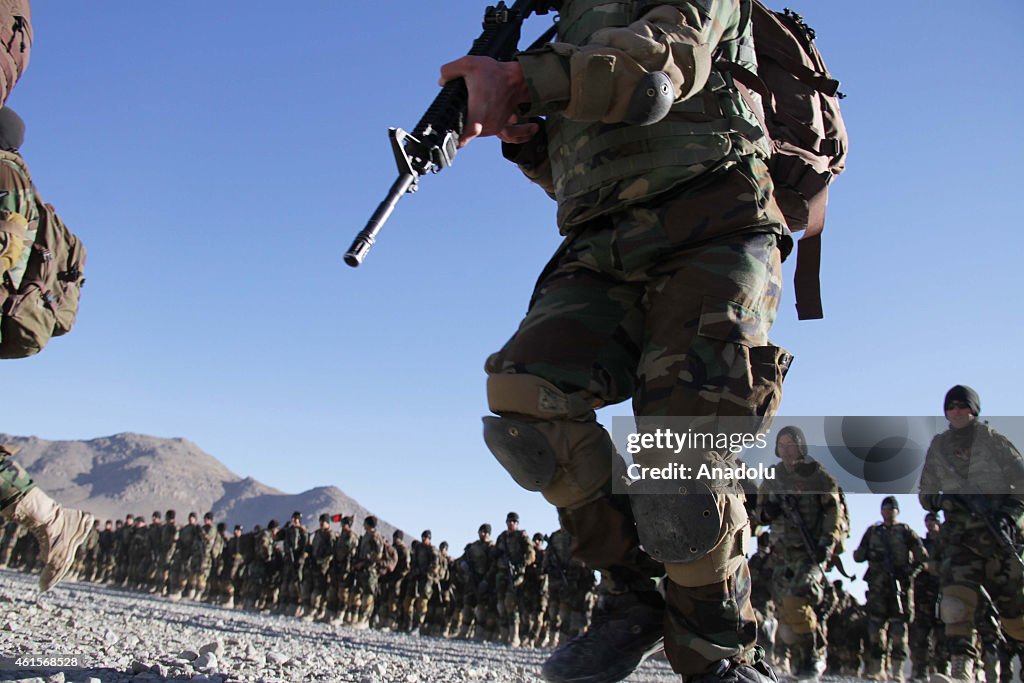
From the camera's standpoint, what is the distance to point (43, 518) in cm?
361

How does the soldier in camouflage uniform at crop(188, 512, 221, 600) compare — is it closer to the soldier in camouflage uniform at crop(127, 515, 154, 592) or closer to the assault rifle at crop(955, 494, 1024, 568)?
the soldier in camouflage uniform at crop(127, 515, 154, 592)

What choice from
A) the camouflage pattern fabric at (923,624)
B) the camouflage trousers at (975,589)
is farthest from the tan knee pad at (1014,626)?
the camouflage pattern fabric at (923,624)

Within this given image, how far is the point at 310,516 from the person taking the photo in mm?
115688

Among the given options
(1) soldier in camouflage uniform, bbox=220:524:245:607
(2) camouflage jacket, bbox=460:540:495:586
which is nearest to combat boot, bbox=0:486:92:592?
(2) camouflage jacket, bbox=460:540:495:586

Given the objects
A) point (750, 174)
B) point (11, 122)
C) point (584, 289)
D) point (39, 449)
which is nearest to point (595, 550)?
point (584, 289)

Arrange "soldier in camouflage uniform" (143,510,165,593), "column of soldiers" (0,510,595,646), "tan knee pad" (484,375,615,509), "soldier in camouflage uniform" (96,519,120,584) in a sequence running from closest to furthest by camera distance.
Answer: "tan knee pad" (484,375,615,509) → "column of soldiers" (0,510,595,646) → "soldier in camouflage uniform" (143,510,165,593) → "soldier in camouflage uniform" (96,519,120,584)

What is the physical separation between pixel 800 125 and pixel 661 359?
1.00 m

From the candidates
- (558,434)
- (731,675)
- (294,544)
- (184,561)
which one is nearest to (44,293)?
(558,434)

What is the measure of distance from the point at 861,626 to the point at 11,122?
41.9 feet

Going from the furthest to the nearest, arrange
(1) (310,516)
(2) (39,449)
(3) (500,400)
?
(2) (39,449) < (1) (310,516) < (3) (500,400)

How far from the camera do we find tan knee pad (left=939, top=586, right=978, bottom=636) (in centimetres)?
606

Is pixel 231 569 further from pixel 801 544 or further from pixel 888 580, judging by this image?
pixel 801 544

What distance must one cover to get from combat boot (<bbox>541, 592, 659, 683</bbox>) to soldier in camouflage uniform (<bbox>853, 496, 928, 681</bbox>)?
421 inches

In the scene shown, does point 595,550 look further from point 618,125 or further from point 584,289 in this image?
point 618,125
